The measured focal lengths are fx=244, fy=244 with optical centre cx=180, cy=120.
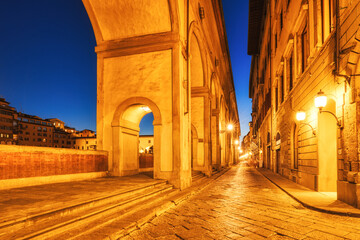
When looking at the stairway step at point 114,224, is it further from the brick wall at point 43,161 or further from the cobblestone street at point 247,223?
the brick wall at point 43,161

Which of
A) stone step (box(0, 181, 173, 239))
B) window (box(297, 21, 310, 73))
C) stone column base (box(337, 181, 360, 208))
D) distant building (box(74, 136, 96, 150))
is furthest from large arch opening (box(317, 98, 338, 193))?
distant building (box(74, 136, 96, 150))

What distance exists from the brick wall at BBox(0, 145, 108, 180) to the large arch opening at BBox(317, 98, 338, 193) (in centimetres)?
832

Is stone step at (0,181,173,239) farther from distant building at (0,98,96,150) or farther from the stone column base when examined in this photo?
distant building at (0,98,96,150)

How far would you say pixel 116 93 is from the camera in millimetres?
10594

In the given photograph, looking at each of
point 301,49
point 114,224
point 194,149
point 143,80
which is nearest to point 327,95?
point 301,49

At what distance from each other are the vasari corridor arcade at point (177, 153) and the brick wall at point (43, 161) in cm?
3

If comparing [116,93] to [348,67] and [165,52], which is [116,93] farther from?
[348,67]

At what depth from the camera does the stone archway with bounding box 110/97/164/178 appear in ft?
32.0

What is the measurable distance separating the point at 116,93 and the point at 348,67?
27.2ft

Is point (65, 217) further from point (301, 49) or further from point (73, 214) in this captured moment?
point (301, 49)

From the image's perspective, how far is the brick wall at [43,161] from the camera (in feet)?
21.0

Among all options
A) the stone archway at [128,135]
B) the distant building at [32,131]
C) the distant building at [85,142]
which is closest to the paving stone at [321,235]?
the stone archway at [128,135]

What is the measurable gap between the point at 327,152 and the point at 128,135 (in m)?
7.87

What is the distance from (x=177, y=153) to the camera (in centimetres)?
943
